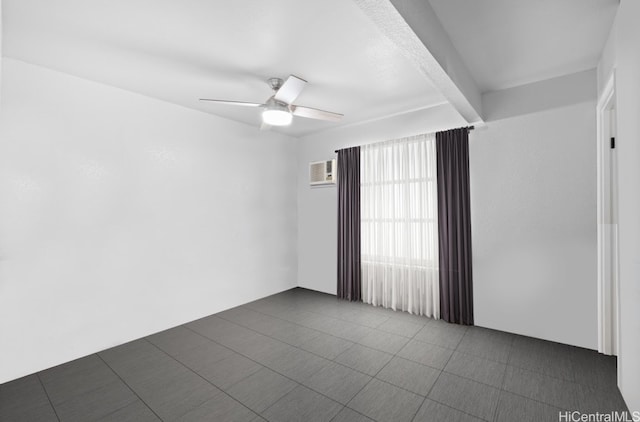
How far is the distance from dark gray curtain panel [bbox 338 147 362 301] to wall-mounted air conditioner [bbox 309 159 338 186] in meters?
0.11

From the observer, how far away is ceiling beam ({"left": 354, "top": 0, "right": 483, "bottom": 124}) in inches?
56.4

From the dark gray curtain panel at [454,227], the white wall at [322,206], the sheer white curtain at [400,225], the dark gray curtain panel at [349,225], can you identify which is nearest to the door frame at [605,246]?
the dark gray curtain panel at [454,227]

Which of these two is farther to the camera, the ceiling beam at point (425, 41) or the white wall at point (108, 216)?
the white wall at point (108, 216)

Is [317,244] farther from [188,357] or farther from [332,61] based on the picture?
[332,61]

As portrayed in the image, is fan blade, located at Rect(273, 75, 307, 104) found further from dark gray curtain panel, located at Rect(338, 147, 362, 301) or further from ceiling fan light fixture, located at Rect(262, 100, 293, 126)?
dark gray curtain panel, located at Rect(338, 147, 362, 301)

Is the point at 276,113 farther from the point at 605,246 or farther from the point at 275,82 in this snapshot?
the point at 605,246

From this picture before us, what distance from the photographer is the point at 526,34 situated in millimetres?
2137

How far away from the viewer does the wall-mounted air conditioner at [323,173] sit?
4441 millimetres

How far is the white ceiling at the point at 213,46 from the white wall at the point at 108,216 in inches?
13.7

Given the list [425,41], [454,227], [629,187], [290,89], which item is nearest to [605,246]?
[629,187]

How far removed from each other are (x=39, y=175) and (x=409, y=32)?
3.19 meters

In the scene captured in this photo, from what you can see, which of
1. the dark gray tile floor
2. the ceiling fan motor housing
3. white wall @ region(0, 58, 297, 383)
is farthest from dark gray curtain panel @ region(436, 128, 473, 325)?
white wall @ region(0, 58, 297, 383)

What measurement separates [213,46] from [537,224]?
343 centimetres

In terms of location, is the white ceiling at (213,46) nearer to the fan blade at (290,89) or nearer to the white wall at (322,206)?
the fan blade at (290,89)
